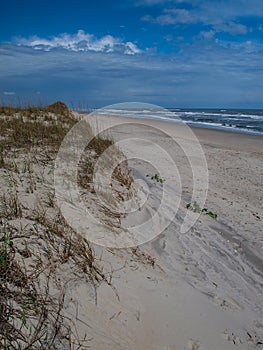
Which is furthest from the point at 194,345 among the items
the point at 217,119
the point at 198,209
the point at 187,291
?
the point at 217,119

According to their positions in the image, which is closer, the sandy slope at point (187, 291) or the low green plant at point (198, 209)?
the sandy slope at point (187, 291)

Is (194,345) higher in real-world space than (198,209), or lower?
lower

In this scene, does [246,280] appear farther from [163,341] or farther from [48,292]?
[48,292]

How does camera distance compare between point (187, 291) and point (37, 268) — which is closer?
point (37, 268)

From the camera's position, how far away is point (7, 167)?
178 inches

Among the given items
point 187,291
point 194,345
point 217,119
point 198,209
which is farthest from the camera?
point 217,119

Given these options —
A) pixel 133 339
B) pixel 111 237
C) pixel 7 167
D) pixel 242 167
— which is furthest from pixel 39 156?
pixel 242 167

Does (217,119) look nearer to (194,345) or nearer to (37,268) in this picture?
(194,345)

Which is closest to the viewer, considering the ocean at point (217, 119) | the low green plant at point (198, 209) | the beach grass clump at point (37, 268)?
the beach grass clump at point (37, 268)

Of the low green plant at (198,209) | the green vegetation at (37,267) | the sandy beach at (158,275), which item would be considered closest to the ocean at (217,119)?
the low green plant at (198,209)

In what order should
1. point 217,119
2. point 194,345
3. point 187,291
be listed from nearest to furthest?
point 194,345, point 187,291, point 217,119

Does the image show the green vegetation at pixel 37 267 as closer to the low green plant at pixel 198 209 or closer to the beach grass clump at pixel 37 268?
the beach grass clump at pixel 37 268

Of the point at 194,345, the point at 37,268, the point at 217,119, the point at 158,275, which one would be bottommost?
the point at 194,345

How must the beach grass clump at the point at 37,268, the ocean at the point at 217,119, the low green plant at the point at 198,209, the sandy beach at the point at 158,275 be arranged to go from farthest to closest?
the ocean at the point at 217,119 < the low green plant at the point at 198,209 < the sandy beach at the point at 158,275 < the beach grass clump at the point at 37,268
